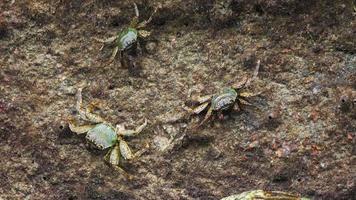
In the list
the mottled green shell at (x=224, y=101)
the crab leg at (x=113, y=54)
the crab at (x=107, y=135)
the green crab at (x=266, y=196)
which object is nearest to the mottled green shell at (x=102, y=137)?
the crab at (x=107, y=135)

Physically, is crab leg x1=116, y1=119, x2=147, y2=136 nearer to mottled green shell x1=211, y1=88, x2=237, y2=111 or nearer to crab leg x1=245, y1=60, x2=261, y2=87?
mottled green shell x1=211, y1=88, x2=237, y2=111

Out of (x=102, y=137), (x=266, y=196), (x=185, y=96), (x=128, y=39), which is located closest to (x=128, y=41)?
(x=128, y=39)

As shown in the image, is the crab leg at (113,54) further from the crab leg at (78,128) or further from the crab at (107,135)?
the crab leg at (78,128)

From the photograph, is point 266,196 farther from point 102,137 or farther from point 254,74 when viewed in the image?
point 102,137

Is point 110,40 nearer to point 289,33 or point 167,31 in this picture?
point 167,31

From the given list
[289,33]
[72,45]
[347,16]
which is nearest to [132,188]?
[72,45]

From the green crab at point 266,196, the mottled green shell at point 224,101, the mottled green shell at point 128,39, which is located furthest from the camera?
the mottled green shell at point 128,39

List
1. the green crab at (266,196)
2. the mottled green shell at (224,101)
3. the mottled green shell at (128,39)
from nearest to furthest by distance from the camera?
1. the green crab at (266,196)
2. the mottled green shell at (224,101)
3. the mottled green shell at (128,39)
